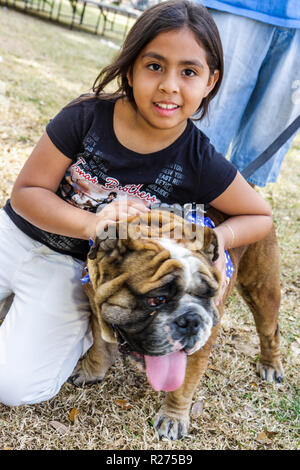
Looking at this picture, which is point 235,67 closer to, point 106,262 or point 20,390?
point 106,262

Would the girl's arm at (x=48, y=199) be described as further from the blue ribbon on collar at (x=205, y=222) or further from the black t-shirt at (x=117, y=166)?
the blue ribbon on collar at (x=205, y=222)

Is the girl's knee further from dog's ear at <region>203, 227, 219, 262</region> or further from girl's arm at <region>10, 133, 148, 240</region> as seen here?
dog's ear at <region>203, 227, 219, 262</region>

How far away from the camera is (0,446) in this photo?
2.20m

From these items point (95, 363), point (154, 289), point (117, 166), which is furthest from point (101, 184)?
point (95, 363)

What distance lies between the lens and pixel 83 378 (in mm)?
2678

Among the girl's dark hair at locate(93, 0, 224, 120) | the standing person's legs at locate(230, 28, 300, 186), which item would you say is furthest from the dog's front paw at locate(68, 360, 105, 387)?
the standing person's legs at locate(230, 28, 300, 186)

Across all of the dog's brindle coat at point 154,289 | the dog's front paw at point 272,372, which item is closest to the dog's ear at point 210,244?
the dog's brindle coat at point 154,289

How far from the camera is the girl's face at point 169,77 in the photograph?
2.11m

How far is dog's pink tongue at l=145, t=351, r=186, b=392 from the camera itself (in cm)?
209

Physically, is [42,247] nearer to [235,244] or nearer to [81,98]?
[81,98]

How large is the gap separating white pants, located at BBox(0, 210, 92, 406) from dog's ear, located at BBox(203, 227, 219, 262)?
2.99 ft

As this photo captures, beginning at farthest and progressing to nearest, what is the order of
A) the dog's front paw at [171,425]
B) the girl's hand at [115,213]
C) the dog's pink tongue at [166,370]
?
the dog's front paw at [171,425]
the dog's pink tongue at [166,370]
the girl's hand at [115,213]

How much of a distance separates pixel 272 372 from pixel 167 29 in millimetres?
2285

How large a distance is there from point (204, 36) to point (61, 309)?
5.42 feet
